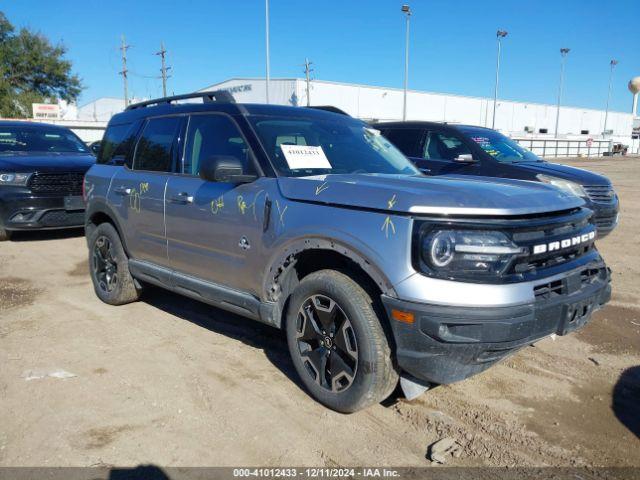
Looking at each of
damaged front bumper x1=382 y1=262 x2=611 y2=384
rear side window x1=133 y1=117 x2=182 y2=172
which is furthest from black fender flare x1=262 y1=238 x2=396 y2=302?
rear side window x1=133 y1=117 x2=182 y2=172

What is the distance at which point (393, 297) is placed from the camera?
2.64 metres

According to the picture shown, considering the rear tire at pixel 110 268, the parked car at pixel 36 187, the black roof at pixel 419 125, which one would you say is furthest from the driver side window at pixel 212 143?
the parked car at pixel 36 187

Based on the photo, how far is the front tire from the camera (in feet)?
9.19

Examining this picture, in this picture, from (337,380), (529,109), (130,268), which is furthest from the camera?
(529,109)

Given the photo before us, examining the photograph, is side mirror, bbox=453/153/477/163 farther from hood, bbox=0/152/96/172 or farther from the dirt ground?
hood, bbox=0/152/96/172

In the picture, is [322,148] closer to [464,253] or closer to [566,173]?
[464,253]

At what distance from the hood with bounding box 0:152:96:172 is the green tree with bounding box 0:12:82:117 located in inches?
1526

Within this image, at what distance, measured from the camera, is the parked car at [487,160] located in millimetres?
7012

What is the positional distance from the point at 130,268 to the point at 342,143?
2391 mm

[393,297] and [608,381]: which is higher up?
[393,297]

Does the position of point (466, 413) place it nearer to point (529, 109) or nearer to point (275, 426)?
point (275, 426)

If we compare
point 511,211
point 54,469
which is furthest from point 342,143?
point 54,469

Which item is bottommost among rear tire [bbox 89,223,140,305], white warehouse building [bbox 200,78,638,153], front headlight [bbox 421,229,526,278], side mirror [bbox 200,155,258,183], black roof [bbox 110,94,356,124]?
rear tire [bbox 89,223,140,305]

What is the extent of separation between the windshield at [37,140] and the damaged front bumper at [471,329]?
27.8 feet
